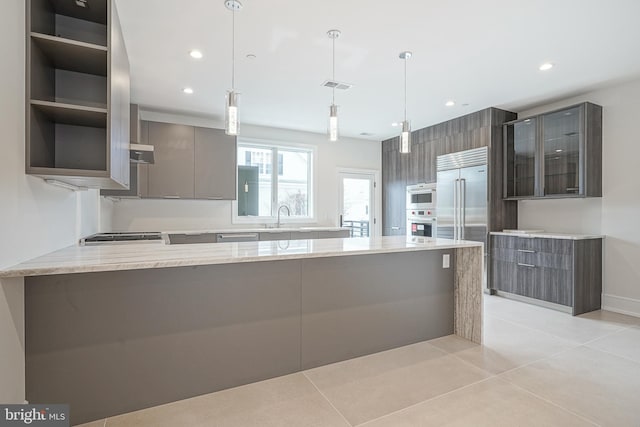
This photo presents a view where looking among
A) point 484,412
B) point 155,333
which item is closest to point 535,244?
point 484,412

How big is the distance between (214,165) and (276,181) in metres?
1.19

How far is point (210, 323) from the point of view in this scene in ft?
6.88

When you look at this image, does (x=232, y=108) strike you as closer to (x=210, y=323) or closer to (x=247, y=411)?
(x=210, y=323)

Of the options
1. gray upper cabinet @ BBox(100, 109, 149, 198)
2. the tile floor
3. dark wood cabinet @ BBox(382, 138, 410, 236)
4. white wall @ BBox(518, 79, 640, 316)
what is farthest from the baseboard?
gray upper cabinet @ BBox(100, 109, 149, 198)

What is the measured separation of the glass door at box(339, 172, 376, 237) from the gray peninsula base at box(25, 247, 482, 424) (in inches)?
141

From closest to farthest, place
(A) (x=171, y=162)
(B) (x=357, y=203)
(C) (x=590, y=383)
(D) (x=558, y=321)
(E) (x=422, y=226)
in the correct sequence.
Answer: (C) (x=590, y=383), (D) (x=558, y=321), (A) (x=171, y=162), (E) (x=422, y=226), (B) (x=357, y=203)

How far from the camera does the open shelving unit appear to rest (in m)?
Answer: 1.77

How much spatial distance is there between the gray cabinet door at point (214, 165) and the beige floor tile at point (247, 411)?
133 inches

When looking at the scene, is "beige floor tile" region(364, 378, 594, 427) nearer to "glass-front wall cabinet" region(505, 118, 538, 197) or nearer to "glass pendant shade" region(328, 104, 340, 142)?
"glass pendant shade" region(328, 104, 340, 142)

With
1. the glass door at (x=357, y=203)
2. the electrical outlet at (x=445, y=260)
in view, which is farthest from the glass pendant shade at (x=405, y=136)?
the glass door at (x=357, y=203)

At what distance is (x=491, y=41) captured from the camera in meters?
2.83

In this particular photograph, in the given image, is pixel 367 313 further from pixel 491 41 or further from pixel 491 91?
pixel 491 91

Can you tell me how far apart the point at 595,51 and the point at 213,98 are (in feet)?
13.6

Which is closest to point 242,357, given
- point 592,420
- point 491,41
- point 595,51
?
point 592,420
